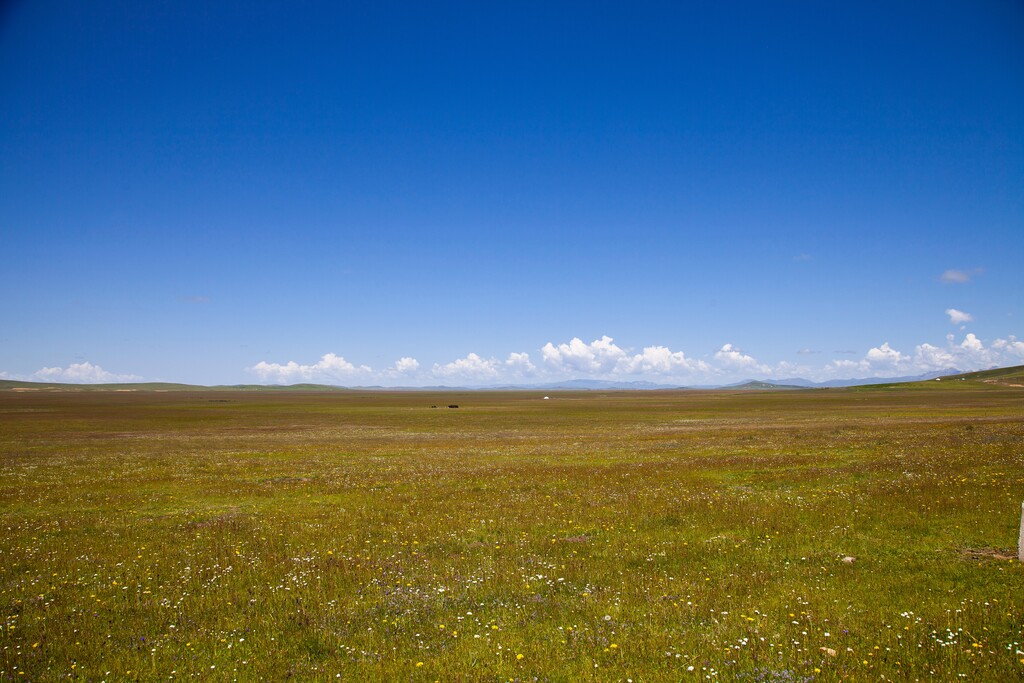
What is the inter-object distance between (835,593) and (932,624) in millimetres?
1851

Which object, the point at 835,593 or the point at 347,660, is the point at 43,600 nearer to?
the point at 347,660

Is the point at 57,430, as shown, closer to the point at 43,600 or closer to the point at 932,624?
the point at 43,600

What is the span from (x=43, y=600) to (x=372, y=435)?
50.1 meters

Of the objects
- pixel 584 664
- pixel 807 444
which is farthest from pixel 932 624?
pixel 807 444

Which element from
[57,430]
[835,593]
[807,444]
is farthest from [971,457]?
[57,430]

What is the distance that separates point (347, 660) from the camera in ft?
29.3

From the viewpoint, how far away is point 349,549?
51.0 ft

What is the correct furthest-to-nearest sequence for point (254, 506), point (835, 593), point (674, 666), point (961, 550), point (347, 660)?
point (254, 506), point (961, 550), point (835, 593), point (347, 660), point (674, 666)

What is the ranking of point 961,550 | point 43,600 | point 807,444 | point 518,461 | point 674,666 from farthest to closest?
point 807,444 < point 518,461 < point 961,550 < point 43,600 < point 674,666

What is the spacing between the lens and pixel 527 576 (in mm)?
12844

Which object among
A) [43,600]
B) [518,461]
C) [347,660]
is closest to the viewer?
[347,660]

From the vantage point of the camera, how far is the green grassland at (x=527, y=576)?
28.7 feet

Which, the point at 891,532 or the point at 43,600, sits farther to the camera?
the point at 891,532

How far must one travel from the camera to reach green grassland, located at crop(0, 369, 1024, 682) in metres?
8.73
